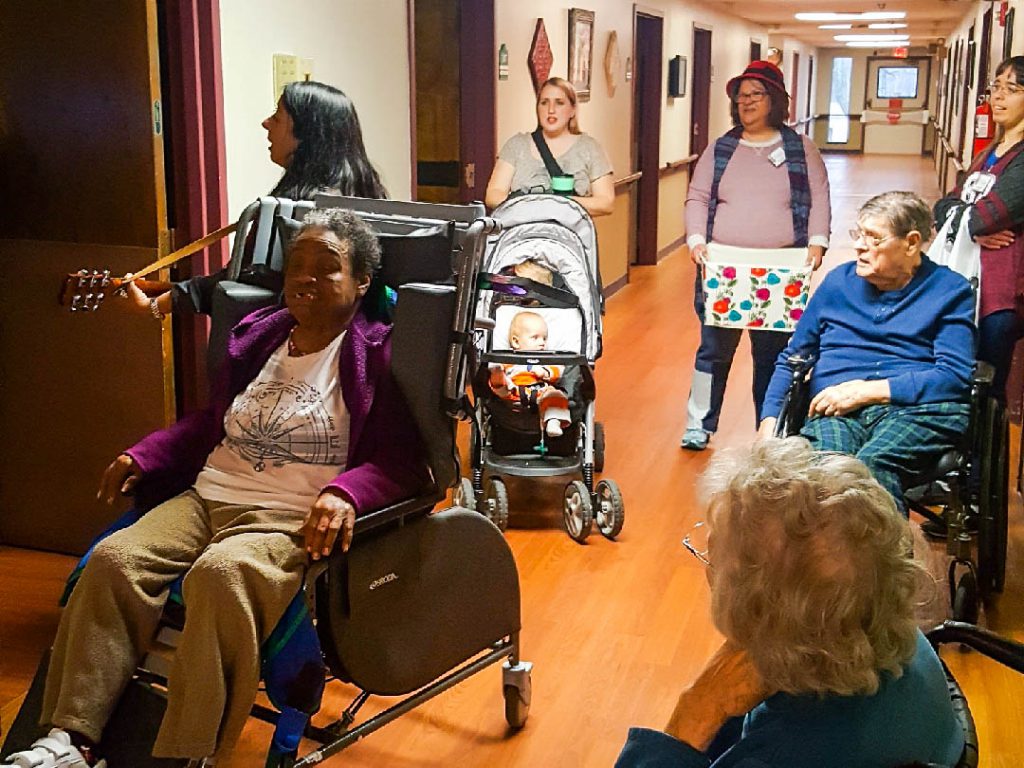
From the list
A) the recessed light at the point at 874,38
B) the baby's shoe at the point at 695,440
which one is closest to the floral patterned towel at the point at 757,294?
the baby's shoe at the point at 695,440

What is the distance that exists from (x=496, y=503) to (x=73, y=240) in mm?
1414

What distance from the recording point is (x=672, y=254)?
9742mm

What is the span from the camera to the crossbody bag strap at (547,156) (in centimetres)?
434

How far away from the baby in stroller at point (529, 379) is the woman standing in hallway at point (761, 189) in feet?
2.63

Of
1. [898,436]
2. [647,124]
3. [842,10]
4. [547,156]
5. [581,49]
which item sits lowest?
[898,436]

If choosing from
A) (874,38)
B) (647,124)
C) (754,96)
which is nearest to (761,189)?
(754,96)

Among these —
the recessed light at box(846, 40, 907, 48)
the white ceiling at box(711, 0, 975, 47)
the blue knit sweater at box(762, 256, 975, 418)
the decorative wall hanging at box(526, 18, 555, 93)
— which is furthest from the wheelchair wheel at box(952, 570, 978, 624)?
the recessed light at box(846, 40, 907, 48)

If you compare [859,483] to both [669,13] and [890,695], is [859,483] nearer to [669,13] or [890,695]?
[890,695]

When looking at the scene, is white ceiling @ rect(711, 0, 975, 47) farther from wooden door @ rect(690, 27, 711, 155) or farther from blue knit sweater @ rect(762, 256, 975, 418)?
blue knit sweater @ rect(762, 256, 975, 418)

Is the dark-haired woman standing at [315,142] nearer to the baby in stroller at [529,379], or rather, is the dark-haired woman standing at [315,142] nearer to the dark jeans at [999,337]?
the baby in stroller at [529,379]

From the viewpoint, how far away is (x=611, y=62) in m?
7.44

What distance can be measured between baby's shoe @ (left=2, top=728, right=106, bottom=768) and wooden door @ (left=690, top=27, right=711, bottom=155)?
29.8 ft

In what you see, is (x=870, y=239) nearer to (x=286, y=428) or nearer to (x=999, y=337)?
(x=999, y=337)

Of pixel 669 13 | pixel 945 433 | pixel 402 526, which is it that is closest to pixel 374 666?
pixel 402 526
